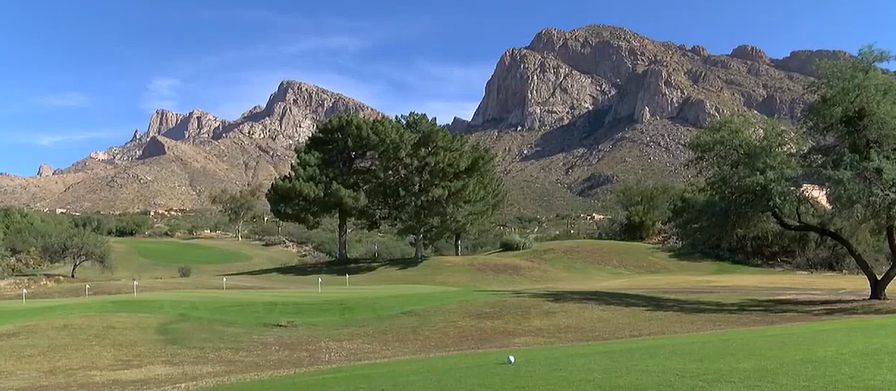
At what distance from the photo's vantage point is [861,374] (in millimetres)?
9711

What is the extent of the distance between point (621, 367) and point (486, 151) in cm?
4278

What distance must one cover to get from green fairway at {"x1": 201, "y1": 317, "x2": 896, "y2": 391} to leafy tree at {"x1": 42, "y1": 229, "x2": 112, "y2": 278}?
46.6 metres

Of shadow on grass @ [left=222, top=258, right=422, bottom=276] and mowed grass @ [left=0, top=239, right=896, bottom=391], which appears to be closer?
mowed grass @ [left=0, top=239, right=896, bottom=391]

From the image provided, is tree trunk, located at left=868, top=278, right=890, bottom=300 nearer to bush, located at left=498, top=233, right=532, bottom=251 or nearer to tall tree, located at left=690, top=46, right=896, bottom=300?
tall tree, located at left=690, top=46, right=896, bottom=300

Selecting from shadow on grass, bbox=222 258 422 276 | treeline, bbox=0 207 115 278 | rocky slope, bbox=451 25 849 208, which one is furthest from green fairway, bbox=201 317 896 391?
rocky slope, bbox=451 25 849 208

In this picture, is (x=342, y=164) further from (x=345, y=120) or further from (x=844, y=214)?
(x=844, y=214)

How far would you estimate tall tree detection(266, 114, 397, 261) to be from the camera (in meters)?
48.9

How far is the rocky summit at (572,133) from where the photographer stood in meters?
123

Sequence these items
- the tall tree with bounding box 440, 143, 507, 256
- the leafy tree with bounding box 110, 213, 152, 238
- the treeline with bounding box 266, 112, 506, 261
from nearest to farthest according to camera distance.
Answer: the treeline with bounding box 266, 112, 506, 261, the tall tree with bounding box 440, 143, 507, 256, the leafy tree with bounding box 110, 213, 152, 238

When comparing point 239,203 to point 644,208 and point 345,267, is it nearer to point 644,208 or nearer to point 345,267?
point 345,267

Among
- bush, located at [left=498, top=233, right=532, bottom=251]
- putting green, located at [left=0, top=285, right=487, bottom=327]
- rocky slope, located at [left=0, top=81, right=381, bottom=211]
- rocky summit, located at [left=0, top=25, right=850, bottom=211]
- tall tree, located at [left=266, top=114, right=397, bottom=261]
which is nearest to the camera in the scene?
putting green, located at [left=0, top=285, right=487, bottom=327]

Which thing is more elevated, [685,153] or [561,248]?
[685,153]

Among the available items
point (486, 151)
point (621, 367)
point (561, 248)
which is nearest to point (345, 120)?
point (486, 151)

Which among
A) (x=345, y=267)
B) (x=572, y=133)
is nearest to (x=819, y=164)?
(x=345, y=267)
